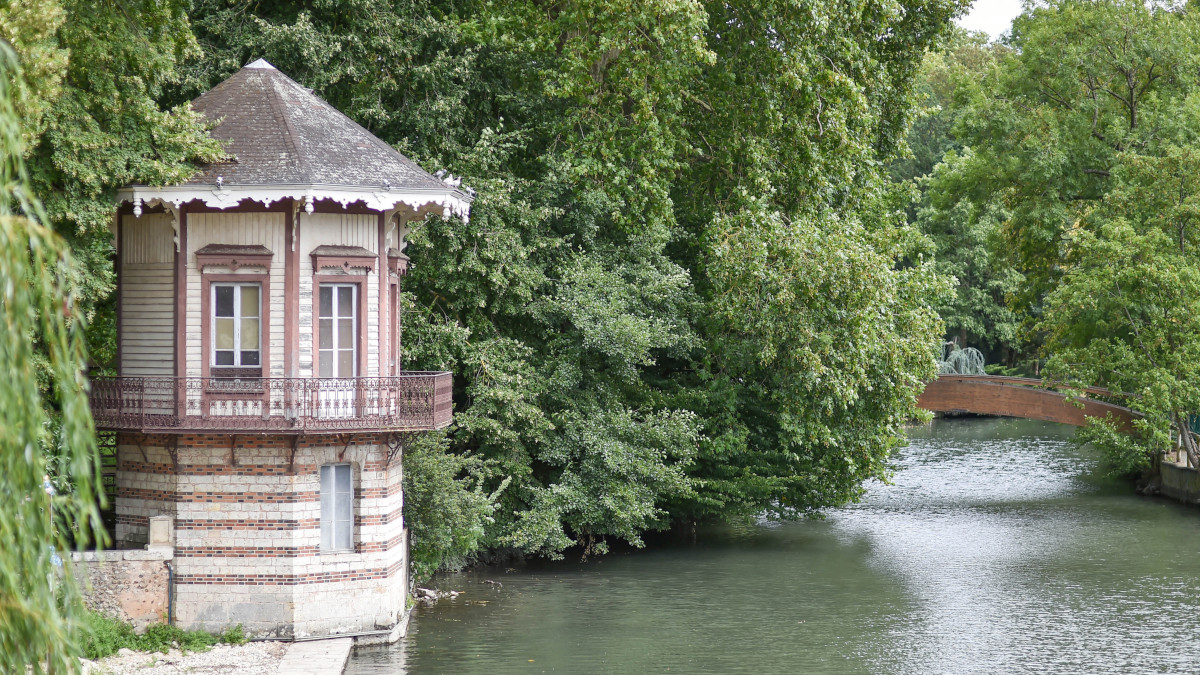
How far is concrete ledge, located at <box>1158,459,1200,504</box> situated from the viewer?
37.9 meters

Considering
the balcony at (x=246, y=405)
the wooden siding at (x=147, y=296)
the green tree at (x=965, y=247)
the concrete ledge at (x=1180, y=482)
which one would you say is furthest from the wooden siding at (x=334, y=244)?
the green tree at (x=965, y=247)

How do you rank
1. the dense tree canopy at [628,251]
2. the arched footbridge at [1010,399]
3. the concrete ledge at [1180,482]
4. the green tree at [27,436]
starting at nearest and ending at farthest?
the green tree at [27,436] → the dense tree canopy at [628,251] → the concrete ledge at [1180,482] → the arched footbridge at [1010,399]

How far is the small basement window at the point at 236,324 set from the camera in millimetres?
21062

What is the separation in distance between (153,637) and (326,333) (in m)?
5.43

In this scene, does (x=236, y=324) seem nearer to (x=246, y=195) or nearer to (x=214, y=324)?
(x=214, y=324)

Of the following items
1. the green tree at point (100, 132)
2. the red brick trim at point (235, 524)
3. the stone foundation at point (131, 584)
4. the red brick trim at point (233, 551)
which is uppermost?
the green tree at point (100, 132)

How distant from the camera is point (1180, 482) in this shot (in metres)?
38.9

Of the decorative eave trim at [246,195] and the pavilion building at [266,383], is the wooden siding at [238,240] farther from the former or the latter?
the decorative eave trim at [246,195]

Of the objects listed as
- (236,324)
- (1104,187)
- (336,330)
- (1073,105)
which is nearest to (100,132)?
(236,324)

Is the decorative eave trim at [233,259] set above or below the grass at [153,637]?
above

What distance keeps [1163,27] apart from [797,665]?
29.1 meters

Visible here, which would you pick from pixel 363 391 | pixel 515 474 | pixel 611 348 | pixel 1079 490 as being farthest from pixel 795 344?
pixel 1079 490

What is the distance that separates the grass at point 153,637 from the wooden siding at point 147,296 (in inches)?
159

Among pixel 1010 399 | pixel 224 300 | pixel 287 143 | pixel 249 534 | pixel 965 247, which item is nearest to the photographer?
pixel 249 534
